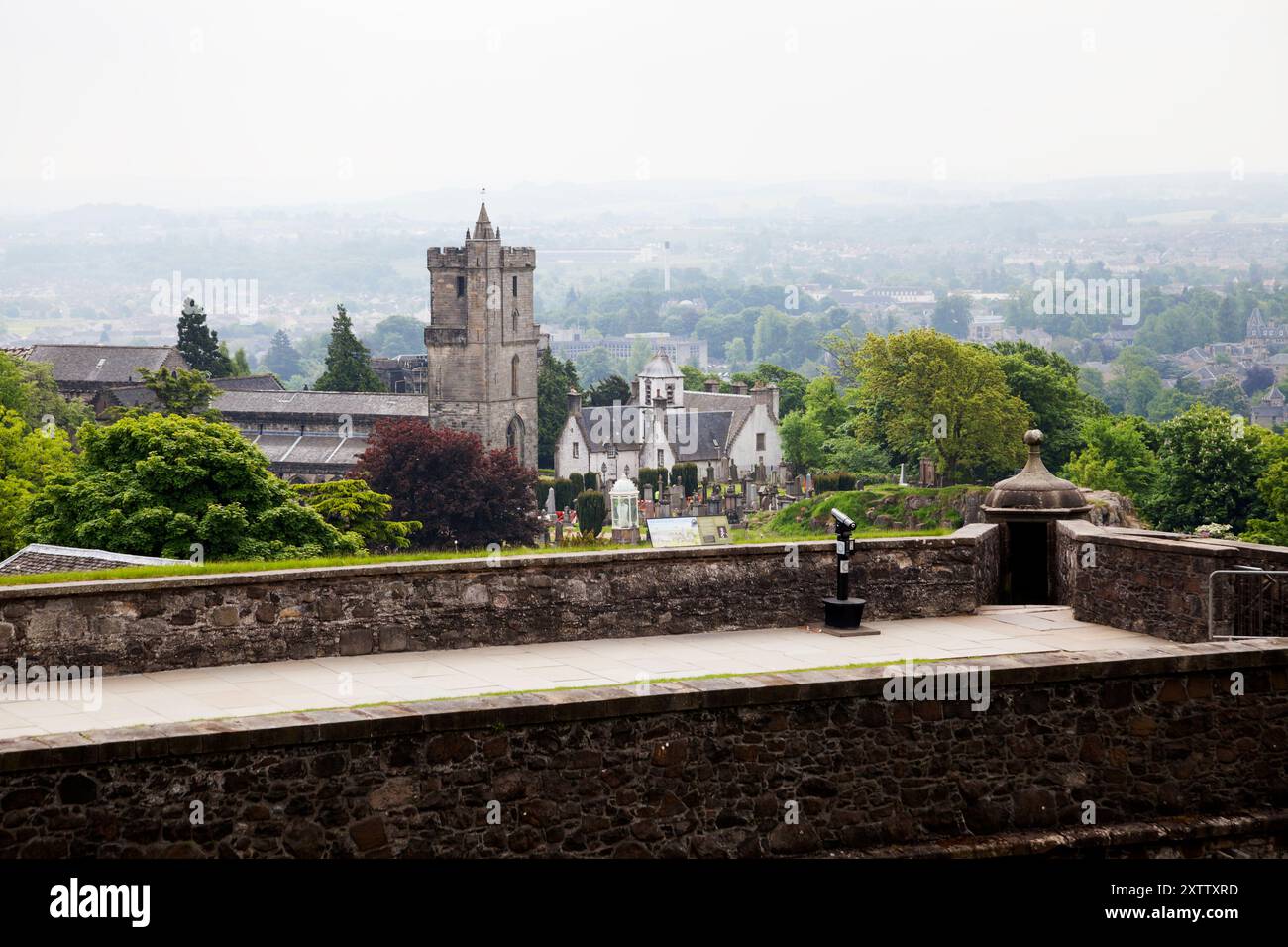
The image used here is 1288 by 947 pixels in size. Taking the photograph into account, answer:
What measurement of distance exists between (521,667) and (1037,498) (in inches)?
242

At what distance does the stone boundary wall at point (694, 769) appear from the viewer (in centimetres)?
952

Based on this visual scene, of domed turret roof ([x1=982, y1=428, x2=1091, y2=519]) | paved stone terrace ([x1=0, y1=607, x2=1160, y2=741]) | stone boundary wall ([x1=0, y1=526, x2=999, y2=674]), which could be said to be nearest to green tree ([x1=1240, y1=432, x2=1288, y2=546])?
domed turret roof ([x1=982, y1=428, x2=1091, y2=519])

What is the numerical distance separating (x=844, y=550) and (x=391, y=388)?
588 feet

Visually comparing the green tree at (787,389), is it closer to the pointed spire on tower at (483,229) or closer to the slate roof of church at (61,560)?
the pointed spire on tower at (483,229)

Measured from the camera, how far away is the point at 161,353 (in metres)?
153

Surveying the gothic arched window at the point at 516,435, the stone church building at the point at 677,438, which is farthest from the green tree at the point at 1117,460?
the gothic arched window at the point at 516,435

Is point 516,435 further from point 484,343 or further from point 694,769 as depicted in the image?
point 694,769

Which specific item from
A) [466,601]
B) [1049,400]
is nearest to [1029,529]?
[466,601]

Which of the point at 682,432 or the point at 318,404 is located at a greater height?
the point at 318,404

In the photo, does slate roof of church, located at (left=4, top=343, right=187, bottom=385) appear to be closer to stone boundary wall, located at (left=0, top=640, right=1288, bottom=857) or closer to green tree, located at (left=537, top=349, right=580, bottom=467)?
green tree, located at (left=537, top=349, right=580, bottom=467)

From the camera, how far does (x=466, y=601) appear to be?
14.2 meters

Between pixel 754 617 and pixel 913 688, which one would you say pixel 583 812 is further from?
pixel 754 617

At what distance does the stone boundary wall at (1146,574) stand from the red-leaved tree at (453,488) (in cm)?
7917

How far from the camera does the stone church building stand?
141750 millimetres
